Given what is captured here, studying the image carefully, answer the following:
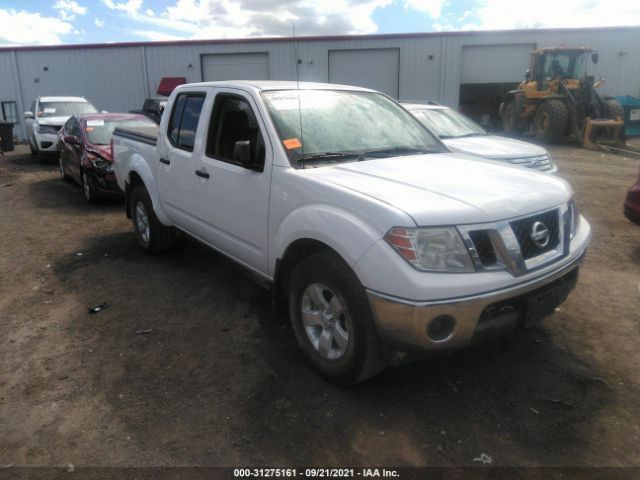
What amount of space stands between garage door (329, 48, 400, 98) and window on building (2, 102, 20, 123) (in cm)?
1635

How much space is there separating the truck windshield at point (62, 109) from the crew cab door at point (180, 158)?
39.6ft

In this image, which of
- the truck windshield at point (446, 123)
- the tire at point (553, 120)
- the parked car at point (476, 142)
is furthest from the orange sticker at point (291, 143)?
the tire at point (553, 120)

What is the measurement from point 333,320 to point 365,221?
685mm

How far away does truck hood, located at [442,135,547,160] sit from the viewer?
22.8ft

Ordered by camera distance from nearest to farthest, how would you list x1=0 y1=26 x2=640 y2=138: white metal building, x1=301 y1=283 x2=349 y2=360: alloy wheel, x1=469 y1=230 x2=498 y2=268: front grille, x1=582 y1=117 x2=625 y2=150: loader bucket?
x1=469 y1=230 x2=498 y2=268: front grille
x1=301 y1=283 x2=349 y2=360: alloy wheel
x1=582 y1=117 x2=625 y2=150: loader bucket
x1=0 y1=26 x2=640 y2=138: white metal building

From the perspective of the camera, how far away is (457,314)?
2.57 m

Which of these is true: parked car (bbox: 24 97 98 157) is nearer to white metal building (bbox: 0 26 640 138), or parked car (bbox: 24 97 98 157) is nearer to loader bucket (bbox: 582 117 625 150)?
white metal building (bbox: 0 26 640 138)

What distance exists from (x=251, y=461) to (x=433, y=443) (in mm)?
938

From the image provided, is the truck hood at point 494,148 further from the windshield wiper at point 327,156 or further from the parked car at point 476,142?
the windshield wiper at point 327,156

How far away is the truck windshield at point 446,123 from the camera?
823cm

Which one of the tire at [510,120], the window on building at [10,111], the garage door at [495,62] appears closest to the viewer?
the tire at [510,120]

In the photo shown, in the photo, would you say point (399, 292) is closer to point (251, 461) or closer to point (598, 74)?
point (251, 461)

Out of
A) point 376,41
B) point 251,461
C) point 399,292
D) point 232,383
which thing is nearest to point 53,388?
point 232,383

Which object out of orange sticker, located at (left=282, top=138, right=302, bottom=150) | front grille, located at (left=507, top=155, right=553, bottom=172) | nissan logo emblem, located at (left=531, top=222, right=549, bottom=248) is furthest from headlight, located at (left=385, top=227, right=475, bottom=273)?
front grille, located at (left=507, top=155, right=553, bottom=172)
